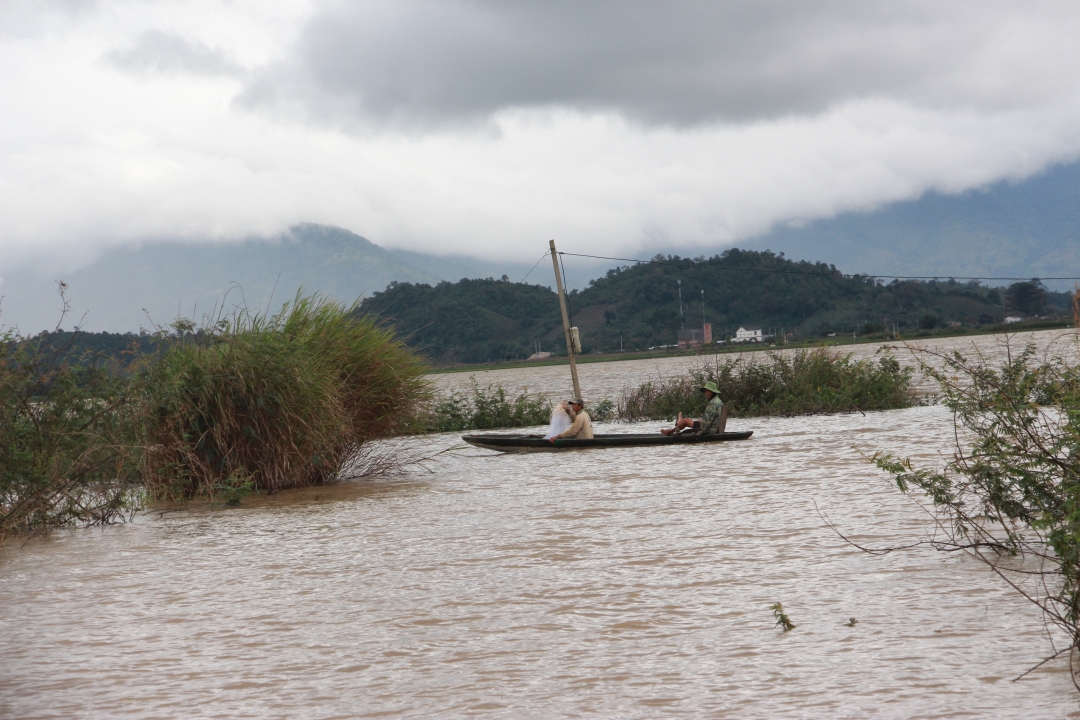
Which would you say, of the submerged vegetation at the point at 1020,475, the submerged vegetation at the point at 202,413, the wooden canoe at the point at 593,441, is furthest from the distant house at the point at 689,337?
the submerged vegetation at the point at 1020,475

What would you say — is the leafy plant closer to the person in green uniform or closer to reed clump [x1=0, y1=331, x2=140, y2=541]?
reed clump [x1=0, y1=331, x2=140, y2=541]

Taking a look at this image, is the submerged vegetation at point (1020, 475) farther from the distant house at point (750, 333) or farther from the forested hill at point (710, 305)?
the distant house at point (750, 333)

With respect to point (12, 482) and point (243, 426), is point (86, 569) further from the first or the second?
point (243, 426)

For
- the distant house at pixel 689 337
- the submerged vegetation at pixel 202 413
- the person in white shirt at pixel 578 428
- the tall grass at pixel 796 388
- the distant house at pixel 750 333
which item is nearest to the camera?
the submerged vegetation at pixel 202 413

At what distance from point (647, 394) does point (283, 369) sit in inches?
563

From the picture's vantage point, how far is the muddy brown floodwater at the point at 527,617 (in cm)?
489

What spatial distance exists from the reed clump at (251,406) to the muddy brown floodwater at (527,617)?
4.89ft

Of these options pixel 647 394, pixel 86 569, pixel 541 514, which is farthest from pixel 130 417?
pixel 647 394

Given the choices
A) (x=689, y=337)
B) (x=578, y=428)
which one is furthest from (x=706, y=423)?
(x=689, y=337)

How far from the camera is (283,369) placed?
43.2 ft

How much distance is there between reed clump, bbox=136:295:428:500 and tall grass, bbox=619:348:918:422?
12238mm

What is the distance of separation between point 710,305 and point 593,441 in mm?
84043

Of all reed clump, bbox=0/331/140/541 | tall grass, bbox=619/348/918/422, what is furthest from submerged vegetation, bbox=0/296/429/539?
tall grass, bbox=619/348/918/422

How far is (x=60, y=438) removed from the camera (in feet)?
35.3
